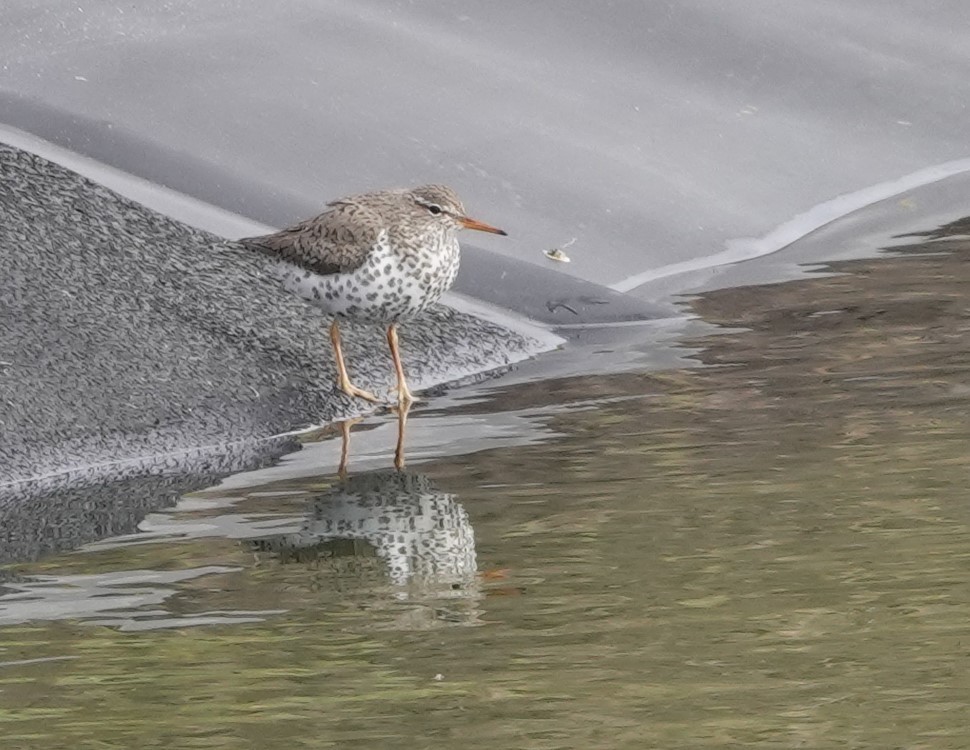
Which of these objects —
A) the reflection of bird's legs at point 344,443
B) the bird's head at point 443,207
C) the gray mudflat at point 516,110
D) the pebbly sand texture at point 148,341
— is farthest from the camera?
the gray mudflat at point 516,110

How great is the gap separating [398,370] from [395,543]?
2.29 metres

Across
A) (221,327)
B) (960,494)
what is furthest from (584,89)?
(960,494)

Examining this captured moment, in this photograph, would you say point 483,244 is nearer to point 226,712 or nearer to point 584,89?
point 584,89

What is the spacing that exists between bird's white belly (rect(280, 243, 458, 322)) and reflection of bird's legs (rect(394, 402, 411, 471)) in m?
0.44

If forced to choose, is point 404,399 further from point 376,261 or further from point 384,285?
point 376,261

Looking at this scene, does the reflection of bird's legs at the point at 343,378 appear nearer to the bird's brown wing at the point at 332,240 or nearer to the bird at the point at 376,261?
the bird at the point at 376,261

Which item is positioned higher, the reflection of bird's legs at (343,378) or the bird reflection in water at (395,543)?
the reflection of bird's legs at (343,378)

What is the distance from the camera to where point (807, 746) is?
4539mm

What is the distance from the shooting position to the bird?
28.7ft

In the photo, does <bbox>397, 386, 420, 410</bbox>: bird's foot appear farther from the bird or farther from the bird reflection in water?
the bird reflection in water

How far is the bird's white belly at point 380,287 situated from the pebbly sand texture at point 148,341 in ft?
1.10

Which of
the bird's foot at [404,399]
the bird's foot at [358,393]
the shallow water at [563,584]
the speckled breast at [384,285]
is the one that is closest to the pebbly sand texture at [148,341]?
the bird's foot at [358,393]

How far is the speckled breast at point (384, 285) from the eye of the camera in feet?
28.6

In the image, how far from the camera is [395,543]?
649 cm
